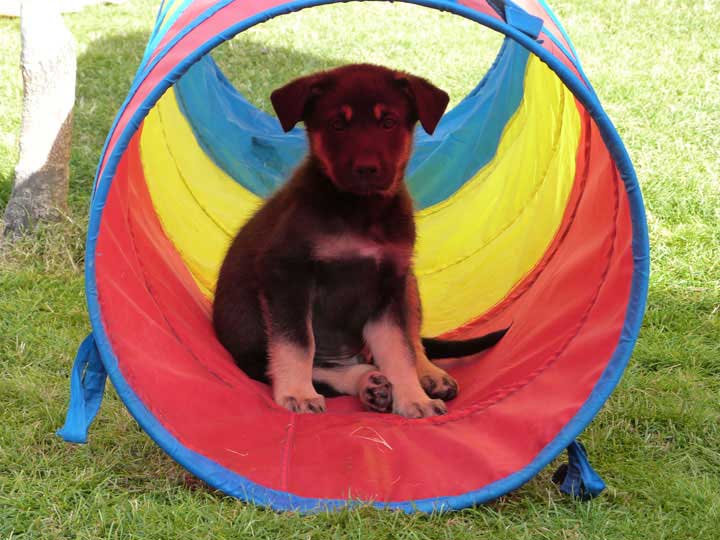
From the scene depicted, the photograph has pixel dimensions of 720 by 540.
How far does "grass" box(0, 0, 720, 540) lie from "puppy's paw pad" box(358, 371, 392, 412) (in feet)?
2.26

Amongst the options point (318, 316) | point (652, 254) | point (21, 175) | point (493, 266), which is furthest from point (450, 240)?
point (21, 175)

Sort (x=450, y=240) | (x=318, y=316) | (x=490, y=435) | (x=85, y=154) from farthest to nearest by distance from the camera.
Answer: (x=85, y=154), (x=450, y=240), (x=318, y=316), (x=490, y=435)

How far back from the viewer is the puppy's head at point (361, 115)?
336 centimetres

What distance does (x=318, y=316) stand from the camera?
384 cm

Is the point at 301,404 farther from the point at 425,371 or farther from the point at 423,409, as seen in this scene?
the point at 425,371

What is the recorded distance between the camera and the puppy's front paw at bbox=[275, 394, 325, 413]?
3498mm

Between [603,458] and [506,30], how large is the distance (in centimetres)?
149

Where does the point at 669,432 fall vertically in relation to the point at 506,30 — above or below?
below

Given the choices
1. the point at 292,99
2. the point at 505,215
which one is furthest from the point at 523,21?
the point at 505,215

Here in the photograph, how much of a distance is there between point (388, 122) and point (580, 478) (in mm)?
1358

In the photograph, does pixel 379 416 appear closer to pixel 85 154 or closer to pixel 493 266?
pixel 493 266

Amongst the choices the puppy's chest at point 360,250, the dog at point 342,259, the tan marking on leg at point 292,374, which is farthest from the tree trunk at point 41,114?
the puppy's chest at point 360,250

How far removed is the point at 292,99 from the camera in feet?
11.2

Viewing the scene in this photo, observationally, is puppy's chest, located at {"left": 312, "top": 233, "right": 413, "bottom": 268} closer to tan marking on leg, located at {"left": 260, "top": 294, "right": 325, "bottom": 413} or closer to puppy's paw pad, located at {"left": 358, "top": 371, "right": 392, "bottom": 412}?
tan marking on leg, located at {"left": 260, "top": 294, "right": 325, "bottom": 413}
